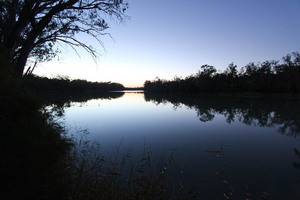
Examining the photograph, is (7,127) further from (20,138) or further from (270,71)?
(270,71)

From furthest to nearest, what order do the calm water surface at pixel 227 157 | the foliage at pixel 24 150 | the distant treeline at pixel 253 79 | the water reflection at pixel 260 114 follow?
the distant treeline at pixel 253 79 → the water reflection at pixel 260 114 → the calm water surface at pixel 227 157 → the foliage at pixel 24 150

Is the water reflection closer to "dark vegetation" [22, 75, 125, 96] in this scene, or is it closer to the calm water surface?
the calm water surface

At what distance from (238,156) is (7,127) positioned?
7.12 metres

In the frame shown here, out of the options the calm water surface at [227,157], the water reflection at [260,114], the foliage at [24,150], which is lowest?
the water reflection at [260,114]

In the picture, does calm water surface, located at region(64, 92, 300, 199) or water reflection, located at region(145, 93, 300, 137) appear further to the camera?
water reflection, located at region(145, 93, 300, 137)

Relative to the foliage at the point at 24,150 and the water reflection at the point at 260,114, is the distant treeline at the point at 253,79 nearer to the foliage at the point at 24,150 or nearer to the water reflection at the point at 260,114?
the water reflection at the point at 260,114

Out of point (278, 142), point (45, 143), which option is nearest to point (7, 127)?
point (45, 143)

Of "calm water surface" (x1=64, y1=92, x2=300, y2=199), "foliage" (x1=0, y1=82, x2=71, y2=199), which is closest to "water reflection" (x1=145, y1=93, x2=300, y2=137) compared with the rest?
"calm water surface" (x1=64, y1=92, x2=300, y2=199)

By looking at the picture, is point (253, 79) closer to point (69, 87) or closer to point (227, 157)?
point (227, 157)

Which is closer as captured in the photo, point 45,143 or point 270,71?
point 45,143

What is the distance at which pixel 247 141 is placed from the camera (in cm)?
796

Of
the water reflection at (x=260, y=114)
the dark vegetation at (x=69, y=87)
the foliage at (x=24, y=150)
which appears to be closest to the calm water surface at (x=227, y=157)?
the water reflection at (x=260, y=114)

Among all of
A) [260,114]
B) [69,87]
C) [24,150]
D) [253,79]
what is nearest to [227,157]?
[24,150]

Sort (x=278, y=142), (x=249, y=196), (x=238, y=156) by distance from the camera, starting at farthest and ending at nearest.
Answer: (x=278, y=142) → (x=238, y=156) → (x=249, y=196)
